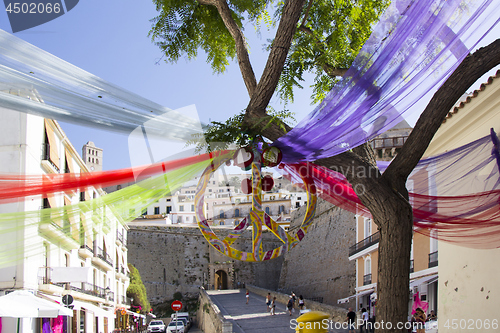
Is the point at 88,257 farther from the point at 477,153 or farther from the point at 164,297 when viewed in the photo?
the point at 164,297

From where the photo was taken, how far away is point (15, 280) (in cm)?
1154

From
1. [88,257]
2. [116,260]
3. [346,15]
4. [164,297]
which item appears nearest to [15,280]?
[88,257]

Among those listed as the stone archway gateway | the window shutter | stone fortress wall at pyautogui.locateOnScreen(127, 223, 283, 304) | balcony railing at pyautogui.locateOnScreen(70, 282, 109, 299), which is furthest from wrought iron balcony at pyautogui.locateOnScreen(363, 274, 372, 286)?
the stone archway gateway

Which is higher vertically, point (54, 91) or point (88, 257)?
A: point (54, 91)

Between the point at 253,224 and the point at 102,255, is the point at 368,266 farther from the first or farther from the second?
the point at 253,224

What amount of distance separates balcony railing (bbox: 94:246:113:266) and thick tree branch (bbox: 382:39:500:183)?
1727cm

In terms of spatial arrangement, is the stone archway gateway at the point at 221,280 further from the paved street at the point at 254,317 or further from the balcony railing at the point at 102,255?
the balcony railing at the point at 102,255

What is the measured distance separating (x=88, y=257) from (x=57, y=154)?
576cm

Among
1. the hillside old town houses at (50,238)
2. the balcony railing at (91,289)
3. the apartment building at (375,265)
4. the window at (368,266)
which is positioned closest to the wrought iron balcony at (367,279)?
the apartment building at (375,265)

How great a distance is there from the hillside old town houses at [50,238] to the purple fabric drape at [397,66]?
7.34 feet

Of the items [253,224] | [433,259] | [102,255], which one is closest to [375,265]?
[433,259]

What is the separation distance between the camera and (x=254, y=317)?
718 inches

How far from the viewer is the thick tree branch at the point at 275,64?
13.6 ft

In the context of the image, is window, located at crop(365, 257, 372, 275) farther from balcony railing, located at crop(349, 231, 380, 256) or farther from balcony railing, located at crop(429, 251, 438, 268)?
balcony railing, located at crop(429, 251, 438, 268)
